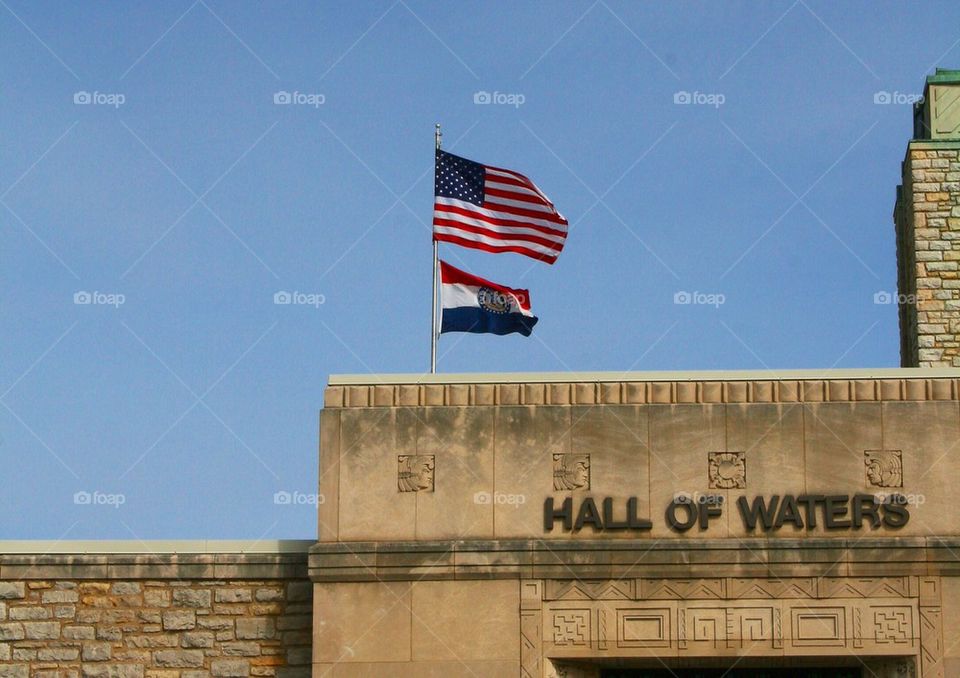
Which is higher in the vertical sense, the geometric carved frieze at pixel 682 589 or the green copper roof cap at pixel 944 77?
the green copper roof cap at pixel 944 77

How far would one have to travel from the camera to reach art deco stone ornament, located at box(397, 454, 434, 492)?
19594 millimetres

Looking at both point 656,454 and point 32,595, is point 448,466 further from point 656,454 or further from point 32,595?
point 32,595

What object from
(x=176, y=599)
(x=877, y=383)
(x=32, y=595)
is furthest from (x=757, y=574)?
(x=32, y=595)

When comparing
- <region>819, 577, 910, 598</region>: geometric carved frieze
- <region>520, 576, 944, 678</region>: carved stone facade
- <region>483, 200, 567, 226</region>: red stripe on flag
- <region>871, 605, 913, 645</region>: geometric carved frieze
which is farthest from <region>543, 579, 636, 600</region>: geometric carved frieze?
<region>483, 200, 567, 226</region>: red stripe on flag

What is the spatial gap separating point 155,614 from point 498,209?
647cm

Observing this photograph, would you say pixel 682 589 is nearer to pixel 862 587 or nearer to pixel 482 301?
pixel 862 587

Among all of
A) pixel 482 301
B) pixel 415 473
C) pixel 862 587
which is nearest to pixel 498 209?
pixel 482 301

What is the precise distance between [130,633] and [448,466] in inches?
172

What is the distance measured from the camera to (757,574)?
19016mm

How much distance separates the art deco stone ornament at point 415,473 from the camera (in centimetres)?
1959

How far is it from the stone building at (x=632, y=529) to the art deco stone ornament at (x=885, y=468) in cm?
2

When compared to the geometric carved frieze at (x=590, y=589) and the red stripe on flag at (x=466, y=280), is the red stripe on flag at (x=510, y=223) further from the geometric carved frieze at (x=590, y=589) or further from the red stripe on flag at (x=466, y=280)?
the geometric carved frieze at (x=590, y=589)

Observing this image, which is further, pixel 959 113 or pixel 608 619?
pixel 959 113

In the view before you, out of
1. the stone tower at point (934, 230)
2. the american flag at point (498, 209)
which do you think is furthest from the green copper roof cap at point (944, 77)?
the american flag at point (498, 209)
